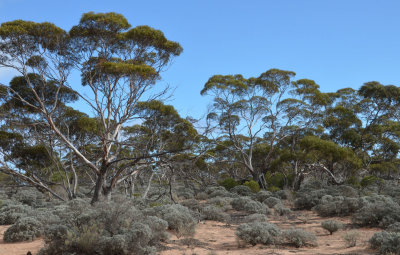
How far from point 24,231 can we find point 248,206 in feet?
30.5

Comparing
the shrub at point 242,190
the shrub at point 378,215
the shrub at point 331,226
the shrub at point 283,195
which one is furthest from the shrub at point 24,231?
the shrub at point 242,190

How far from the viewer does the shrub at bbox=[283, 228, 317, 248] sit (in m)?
9.21

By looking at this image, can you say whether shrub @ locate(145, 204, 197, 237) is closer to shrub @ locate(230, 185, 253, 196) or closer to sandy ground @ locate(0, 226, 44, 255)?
sandy ground @ locate(0, 226, 44, 255)

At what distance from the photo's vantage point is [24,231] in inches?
374

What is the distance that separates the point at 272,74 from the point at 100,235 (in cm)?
2256

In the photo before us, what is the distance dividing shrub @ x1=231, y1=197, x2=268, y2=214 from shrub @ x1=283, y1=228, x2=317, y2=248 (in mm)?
5563

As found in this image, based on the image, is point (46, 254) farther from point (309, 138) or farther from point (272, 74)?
point (272, 74)

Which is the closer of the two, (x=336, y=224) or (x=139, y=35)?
(x=336, y=224)

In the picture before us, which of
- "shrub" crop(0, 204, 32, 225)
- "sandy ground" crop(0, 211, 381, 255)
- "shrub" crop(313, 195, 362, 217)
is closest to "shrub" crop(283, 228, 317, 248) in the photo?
"sandy ground" crop(0, 211, 381, 255)

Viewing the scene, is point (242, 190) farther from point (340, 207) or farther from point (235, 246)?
point (235, 246)

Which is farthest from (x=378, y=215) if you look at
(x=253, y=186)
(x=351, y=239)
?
(x=253, y=186)

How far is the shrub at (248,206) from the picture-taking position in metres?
15.3

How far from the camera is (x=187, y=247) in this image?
899cm

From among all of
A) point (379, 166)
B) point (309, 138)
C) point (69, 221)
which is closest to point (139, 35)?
point (69, 221)
